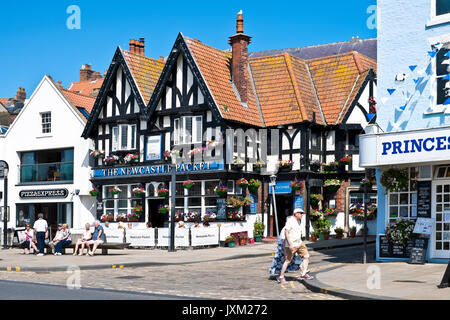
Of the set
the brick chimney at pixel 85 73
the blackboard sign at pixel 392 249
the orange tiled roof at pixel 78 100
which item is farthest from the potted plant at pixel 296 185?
the brick chimney at pixel 85 73

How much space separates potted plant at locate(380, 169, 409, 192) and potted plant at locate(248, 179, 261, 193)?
1263 cm

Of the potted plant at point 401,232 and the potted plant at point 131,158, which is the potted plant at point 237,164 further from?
the potted plant at point 401,232

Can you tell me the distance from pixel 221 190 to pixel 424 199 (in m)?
12.6

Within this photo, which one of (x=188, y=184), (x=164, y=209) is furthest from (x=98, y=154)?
(x=188, y=184)

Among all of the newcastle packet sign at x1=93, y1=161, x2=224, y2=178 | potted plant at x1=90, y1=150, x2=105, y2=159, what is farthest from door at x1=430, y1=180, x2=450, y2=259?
potted plant at x1=90, y1=150, x2=105, y2=159

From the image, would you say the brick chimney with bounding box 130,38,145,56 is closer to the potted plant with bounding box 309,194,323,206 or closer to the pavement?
the potted plant with bounding box 309,194,323,206

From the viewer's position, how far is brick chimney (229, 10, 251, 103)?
32503 millimetres

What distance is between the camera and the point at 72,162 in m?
36.8

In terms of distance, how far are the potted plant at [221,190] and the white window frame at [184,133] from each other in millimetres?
2730

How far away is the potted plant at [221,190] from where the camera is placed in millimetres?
29531

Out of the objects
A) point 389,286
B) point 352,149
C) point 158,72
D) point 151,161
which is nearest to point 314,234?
point 352,149

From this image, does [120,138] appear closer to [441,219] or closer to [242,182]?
[242,182]
